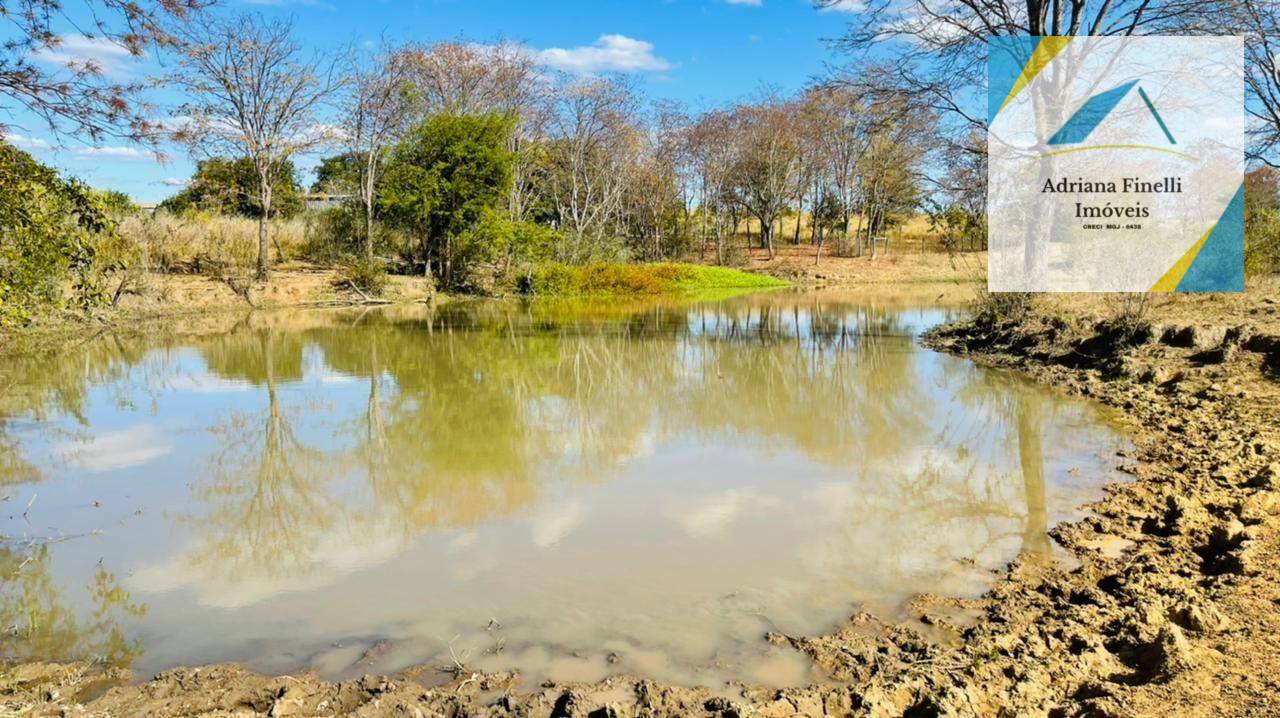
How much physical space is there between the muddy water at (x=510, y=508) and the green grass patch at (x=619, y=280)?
18.8 m

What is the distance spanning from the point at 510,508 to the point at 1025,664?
350 centimetres

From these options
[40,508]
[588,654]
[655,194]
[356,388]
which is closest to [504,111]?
[655,194]

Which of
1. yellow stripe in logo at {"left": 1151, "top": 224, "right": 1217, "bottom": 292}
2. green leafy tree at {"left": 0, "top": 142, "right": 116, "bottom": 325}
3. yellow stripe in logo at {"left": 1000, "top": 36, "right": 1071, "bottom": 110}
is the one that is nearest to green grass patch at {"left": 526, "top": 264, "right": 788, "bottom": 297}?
yellow stripe in logo at {"left": 1000, "top": 36, "right": 1071, "bottom": 110}

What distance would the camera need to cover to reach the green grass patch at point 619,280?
Answer: 30406 mm

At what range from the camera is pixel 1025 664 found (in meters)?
3.24

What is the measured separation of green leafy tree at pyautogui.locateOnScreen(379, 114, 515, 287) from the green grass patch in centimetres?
324

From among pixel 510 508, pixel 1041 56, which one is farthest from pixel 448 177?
pixel 510 508

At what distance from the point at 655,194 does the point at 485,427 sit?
40.6 metres

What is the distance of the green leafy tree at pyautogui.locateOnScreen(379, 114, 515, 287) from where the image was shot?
27.9m

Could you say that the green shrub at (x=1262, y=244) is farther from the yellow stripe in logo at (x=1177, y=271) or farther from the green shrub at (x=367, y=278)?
the green shrub at (x=367, y=278)

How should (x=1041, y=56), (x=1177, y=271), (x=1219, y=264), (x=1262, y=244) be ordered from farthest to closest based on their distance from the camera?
1. (x=1262, y=244)
2. (x=1219, y=264)
3. (x=1177, y=271)
4. (x=1041, y=56)

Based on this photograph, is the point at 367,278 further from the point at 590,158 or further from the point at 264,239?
the point at 590,158

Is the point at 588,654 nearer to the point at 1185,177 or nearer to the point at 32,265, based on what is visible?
the point at 32,265

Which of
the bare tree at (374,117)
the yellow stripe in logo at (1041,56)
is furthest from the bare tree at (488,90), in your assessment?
the yellow stripe in logo at (1041,56)
